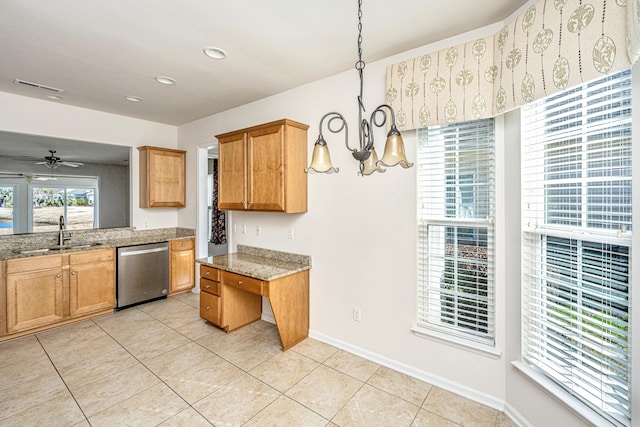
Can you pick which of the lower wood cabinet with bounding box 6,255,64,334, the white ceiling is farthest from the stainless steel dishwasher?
the white ceiling

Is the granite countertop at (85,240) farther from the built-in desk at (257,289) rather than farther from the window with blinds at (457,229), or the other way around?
the window with blinds at (457,229)

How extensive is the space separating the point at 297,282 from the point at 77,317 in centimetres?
272

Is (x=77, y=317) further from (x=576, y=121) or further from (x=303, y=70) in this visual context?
(x=576, y=121)

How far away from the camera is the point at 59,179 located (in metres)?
3.82

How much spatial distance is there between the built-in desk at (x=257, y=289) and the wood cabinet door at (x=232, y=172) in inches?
25.8

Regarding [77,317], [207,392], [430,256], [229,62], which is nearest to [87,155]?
[77,317]

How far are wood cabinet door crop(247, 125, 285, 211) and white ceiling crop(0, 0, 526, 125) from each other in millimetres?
568

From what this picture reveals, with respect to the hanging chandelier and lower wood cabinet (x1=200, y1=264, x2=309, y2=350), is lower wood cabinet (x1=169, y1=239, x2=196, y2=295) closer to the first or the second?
lower wood cabinet (x1=200, y1=264, x2=309, y2=350)

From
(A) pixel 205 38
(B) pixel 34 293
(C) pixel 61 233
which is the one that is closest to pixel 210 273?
(B) pixel 34 293

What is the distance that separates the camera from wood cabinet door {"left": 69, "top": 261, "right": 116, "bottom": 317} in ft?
11.2

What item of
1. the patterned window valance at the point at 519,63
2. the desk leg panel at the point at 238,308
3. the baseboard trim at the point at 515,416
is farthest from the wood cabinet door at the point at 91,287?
the baseboard trim at the point at 515,416

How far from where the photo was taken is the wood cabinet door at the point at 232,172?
3172 mm

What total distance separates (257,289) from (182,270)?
2249 millimetres

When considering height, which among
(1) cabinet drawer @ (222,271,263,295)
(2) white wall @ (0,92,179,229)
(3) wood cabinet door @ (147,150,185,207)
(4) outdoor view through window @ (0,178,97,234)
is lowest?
(1) cabinet drawer @ (222,271,263,295)
